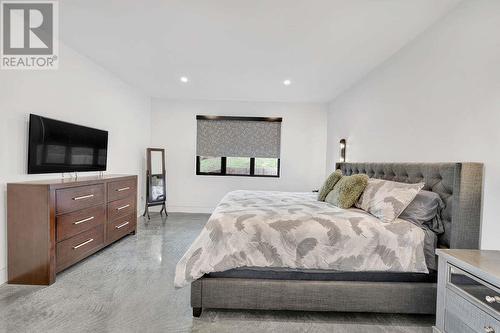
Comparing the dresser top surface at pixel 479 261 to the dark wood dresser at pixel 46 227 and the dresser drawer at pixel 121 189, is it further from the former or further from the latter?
the dresser drawer at pixel 121 189

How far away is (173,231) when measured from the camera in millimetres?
3875

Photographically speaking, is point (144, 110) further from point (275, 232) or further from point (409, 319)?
point (409, 319)

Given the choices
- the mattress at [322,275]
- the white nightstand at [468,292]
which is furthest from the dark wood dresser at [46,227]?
the white nightstand at [468,292]

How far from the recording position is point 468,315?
1.28 metres

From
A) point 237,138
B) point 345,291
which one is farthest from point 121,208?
point 345,291

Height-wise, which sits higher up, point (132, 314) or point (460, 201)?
point (460, 201)

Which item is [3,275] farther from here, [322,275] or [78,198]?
[322,275]

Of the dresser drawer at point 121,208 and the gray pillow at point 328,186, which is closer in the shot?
the gray pillow at point 328,186

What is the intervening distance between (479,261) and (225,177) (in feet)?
14.2

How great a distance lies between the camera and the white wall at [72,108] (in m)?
2.18

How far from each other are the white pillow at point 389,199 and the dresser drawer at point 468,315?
62 cm

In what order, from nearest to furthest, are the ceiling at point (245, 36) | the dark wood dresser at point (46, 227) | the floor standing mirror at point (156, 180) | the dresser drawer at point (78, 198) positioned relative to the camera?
the ceiling at point (245, 36) < the dark wood dresser at point (46, 227) < the dresser drawer at point (78, 198) < the floor standing mirror at point (156, 180)

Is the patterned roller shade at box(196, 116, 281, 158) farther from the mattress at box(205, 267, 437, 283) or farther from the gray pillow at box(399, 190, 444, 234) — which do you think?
the mattress at box(205, 267, 437, 283)

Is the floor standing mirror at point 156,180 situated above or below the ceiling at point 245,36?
below
